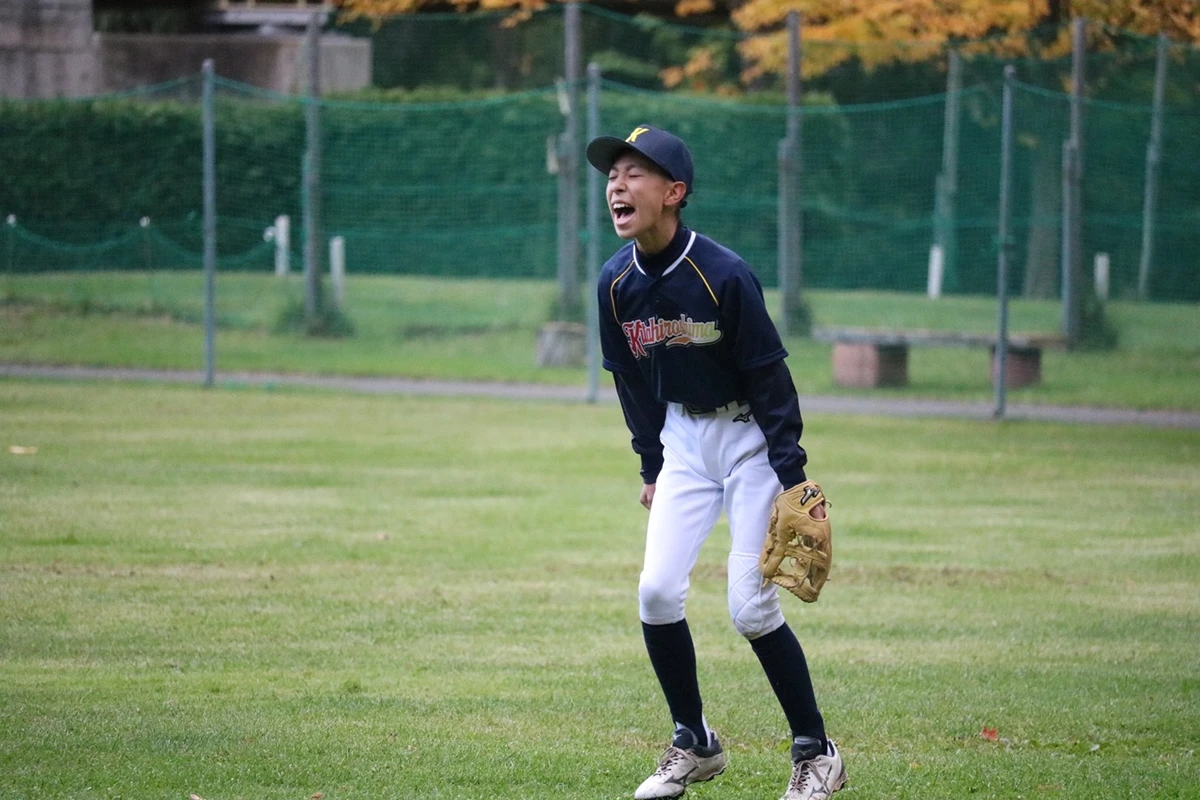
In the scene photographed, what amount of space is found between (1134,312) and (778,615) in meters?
14.1

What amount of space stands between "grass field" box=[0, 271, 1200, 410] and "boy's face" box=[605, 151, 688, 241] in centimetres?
1344

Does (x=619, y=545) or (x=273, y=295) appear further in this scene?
(x=273, y=295)

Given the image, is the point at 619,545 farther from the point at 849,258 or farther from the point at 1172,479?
the point at 849,258

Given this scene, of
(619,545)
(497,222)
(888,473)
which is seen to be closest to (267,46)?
(497,222)

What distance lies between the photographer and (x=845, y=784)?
17.5 feet

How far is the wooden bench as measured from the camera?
1830cm

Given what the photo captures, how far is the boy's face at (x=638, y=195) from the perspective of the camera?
17.4 ft

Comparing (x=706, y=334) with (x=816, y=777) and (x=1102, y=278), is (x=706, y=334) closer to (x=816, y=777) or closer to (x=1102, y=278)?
(x=816, y=777)

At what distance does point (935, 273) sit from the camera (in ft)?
69.1

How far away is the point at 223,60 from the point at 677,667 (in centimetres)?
2824

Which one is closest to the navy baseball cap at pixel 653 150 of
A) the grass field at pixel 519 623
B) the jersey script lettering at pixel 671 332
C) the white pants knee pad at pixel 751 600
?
the jersey script lettering at pixel 671 332

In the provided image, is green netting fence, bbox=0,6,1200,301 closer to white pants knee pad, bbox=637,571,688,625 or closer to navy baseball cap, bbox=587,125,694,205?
navy baseball cap, bbox=587,125,694,205

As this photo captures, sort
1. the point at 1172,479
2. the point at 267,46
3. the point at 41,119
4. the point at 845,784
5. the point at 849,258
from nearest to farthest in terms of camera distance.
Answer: the point at 845,784
the point at 1172,479
the point at 41,119
the point at 849,258
the point at 267,46

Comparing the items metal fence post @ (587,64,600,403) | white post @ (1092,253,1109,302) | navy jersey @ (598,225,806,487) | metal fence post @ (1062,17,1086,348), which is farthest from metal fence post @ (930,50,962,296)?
navy jersey @ (598,225,806,487)
